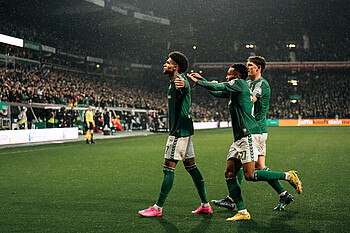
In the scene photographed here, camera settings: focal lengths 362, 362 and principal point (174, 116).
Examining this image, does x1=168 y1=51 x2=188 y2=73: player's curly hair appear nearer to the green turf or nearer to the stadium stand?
the green turf

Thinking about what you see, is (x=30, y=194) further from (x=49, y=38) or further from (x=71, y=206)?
(x=49, y=38)

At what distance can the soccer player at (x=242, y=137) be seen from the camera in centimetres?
472

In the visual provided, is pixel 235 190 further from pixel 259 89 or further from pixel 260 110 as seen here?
pixel 259 89

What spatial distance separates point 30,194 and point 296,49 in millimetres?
57105

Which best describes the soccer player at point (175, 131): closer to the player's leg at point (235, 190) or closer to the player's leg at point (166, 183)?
the player's leg at point (166, 183)

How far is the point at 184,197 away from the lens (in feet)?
20.7

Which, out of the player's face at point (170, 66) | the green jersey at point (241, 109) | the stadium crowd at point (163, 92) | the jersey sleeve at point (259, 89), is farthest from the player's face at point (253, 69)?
the stadium crowd at point (163, 92)

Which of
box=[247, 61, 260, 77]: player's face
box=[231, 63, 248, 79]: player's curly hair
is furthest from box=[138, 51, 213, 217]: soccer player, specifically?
box=[247, 61, 260, 77]: player's face

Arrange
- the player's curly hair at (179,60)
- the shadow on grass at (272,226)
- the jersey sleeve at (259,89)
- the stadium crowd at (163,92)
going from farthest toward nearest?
1. the stadium crowd at (163,92)
2. the jersey sleeve at (259,89)
3. the player's curly hair at (179,60)
4. the shadow on grass at (272,226)

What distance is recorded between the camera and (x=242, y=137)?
4.79m

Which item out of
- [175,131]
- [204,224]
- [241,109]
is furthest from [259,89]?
[204,224]

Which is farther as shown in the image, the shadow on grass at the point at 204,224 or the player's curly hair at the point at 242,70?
the player's curly hair at the point at 242,70

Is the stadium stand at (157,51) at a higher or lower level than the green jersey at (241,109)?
higher

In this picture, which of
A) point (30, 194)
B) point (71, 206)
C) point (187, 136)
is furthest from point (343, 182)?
point (30, 194)
